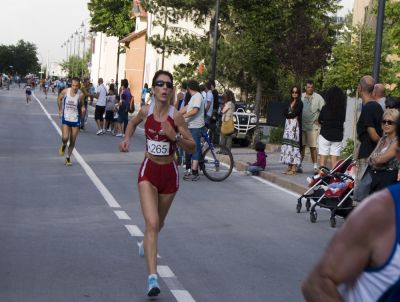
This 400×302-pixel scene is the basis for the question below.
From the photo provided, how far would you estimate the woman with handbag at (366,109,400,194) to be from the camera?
28.5 ft

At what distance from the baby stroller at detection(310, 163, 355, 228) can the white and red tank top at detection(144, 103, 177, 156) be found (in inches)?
169

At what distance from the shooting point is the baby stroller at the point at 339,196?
11.3 meters

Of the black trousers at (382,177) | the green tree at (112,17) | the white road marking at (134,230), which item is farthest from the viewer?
the green tree at (112,17)

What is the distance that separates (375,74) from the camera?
1552cm

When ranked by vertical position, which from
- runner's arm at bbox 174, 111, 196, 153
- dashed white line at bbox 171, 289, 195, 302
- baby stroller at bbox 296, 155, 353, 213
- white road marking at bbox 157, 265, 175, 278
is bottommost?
white road marking at bbox 157, 265, 175, 278

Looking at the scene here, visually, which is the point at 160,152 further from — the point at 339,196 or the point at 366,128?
the point at 339,196

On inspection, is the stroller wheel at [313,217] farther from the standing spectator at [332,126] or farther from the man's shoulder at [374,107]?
the standing spectator at [332,126]

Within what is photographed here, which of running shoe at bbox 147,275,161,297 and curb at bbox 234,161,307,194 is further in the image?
curb at bbox 234,161,307,194

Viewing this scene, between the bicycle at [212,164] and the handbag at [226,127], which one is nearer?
the bicycle at [212,164]

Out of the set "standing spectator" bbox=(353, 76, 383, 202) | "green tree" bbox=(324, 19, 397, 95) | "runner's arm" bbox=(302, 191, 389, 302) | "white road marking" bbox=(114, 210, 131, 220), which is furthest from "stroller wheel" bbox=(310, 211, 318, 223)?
"green tree" bbox=(324, 19, 397, 95)

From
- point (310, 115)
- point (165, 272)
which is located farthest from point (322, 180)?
point (310, 115)

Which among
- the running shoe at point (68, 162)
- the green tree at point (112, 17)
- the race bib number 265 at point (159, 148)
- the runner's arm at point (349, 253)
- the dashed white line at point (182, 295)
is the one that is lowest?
the running shoe at point (68, 162)

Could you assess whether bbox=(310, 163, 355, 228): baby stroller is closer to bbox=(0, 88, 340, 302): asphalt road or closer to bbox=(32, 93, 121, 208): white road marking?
bbox=(0, 88, 340, 302): asphalt road

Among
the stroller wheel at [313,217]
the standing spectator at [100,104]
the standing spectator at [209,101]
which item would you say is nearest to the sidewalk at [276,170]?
the standing spectator at [209,101]
